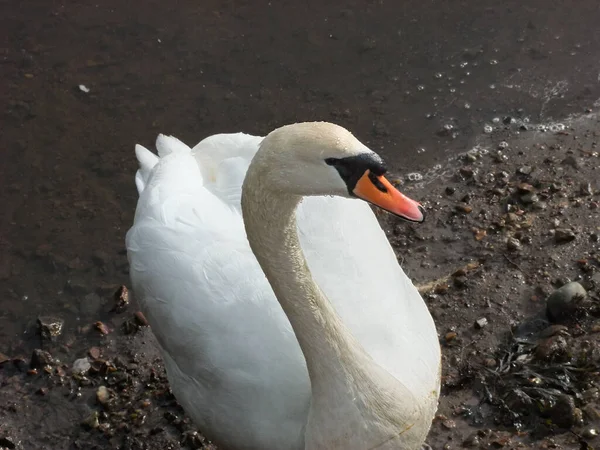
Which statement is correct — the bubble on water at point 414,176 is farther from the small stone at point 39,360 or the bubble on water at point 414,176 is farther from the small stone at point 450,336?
the small stone at point 39,360

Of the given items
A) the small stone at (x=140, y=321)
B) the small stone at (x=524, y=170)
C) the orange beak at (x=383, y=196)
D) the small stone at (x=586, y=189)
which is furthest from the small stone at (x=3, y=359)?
the small stone at (x=586, y=189)

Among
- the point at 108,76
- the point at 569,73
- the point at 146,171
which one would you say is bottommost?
the point at 108,76

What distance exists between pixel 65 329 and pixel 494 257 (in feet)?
8.88

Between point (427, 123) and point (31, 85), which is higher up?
point (427, 123)

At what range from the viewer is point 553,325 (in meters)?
4.77

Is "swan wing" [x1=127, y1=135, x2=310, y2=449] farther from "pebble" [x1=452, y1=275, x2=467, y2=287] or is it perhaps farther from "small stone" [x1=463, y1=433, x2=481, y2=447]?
"pebble" [x1=452, y1=275, x2=467, y2=287]

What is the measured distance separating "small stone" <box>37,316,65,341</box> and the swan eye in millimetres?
3101

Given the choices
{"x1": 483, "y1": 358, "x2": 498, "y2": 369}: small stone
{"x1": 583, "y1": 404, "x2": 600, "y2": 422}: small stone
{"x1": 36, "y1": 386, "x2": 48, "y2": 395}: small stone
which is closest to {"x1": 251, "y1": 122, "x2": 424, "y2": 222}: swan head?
{"x1": 583, "y1": 404, "x2": 600, "y2": 422}: small stone

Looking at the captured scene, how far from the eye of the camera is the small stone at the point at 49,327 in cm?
533

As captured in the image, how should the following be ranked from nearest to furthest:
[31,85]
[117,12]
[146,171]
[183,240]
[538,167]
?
[183,240] → [146,171] → [538,167] → [31,85] → [117,12]

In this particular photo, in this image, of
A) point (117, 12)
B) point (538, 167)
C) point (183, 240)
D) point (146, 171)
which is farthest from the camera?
point (117, 12)

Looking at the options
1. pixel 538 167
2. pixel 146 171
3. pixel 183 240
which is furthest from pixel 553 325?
pixel 146 171

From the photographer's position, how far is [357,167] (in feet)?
9.21

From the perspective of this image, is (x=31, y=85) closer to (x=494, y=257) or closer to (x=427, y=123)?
(x=427, y=123)
